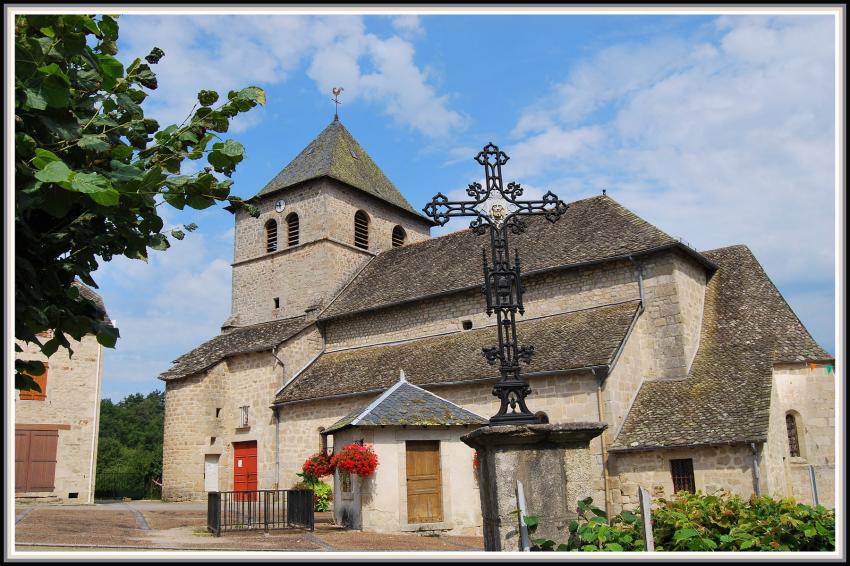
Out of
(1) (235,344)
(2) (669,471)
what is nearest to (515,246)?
(2) (669,471)

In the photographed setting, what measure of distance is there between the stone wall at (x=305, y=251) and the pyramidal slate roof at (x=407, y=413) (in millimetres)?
10210

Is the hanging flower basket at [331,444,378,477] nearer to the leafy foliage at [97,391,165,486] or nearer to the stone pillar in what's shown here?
the stone pillar

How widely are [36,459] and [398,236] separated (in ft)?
51.6

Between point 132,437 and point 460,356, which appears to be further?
point 132,437

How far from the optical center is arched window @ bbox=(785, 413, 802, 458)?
1634cm

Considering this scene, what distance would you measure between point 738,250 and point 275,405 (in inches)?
568

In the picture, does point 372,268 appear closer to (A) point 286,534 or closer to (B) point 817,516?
(A) point 286,534

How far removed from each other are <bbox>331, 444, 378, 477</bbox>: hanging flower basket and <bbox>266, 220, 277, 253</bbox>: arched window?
16.2 metres

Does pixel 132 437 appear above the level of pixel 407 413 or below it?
below

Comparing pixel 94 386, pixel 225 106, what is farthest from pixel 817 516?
pixel 94 386

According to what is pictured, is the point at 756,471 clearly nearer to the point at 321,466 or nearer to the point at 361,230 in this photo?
the point at 321,466

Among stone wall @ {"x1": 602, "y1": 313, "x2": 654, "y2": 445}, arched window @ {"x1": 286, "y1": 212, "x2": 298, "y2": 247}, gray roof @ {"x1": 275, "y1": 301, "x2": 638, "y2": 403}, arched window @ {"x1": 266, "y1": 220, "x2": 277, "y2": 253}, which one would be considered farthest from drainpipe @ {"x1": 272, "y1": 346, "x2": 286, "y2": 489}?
stone wall @ {"x1": 602, "y1": 313, "x2": 654, "y2": 445}

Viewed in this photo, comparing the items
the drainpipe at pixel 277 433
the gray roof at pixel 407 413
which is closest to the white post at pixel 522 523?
the gray roof at pixel 407 413

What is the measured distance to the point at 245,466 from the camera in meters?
22.5
